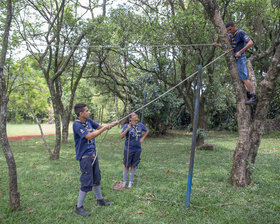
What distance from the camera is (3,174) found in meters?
6.42

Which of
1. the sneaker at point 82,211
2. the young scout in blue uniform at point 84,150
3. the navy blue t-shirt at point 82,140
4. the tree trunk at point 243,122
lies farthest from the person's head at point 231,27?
the sneaker at point 82,211

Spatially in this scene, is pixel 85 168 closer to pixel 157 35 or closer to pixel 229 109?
pixel 157 35

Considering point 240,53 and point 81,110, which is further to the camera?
point 240,53

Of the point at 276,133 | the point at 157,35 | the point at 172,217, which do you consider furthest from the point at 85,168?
the point at 276,133

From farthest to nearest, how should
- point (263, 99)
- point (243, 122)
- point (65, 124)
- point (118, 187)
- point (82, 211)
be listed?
point (65, 124) < point (118, 187) < point (243, 122) < point (263, 99) < point (82, 211)

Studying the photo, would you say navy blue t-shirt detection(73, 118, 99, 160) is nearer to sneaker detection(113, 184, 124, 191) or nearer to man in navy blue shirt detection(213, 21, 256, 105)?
sneaker detection(113, 184, 124, 191)

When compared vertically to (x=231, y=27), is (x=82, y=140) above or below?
below

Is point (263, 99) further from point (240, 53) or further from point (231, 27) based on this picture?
point (231, 27)

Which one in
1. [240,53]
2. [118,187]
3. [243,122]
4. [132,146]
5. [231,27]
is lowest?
[118,187]

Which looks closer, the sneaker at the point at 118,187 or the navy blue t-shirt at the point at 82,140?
the navy blue t-shirt at the point at 82,140

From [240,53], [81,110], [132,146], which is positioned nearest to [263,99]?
[240,53]

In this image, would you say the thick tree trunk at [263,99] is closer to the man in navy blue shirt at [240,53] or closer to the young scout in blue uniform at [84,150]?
the man in navy blue shirt at [240,53]

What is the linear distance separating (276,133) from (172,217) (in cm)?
1476

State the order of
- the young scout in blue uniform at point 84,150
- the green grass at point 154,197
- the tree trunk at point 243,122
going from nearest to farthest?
1. the green grass at point 154,197
2. the young scout in blue uniform at point 84,150
3. the tree trunk at point 243,122
